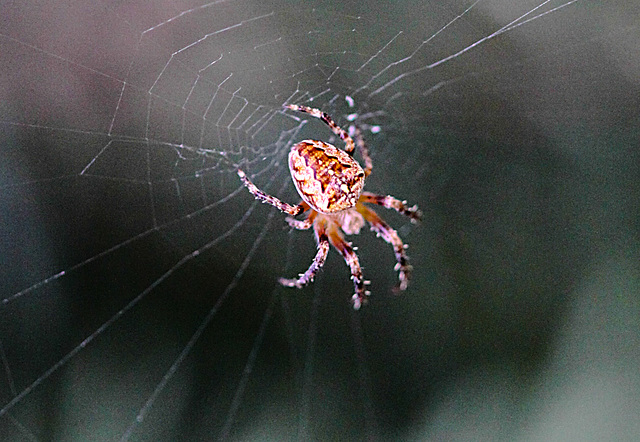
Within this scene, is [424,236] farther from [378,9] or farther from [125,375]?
[125,375]

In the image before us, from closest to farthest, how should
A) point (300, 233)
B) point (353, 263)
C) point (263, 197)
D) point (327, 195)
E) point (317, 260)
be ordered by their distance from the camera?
point (263, 197)
point (327, 195)
point (317, 260)
point (353, 263)
point (300, 233)

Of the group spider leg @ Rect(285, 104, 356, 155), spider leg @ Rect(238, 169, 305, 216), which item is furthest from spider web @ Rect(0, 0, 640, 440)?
spider leg @ Rect(238, 169, 305, 216)

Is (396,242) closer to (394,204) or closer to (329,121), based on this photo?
(394,204)

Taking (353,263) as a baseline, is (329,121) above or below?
above

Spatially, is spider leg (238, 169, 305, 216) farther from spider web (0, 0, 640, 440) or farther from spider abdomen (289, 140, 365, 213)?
spider web (0, 0, 640, 440)

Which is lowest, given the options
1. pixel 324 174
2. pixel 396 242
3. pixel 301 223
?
pixel 396 242

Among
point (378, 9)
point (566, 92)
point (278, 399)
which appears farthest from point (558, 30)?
point (278, 399)

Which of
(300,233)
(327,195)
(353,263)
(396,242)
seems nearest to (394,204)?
(396,242)
